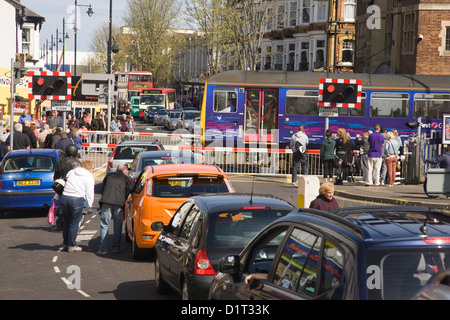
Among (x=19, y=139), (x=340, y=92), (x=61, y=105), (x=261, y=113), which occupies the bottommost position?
(x=19, y=139)

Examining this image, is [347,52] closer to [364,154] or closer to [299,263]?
[364,154]

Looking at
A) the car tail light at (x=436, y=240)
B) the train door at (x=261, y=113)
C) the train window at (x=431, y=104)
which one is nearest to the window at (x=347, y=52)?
the train window at (x=431, y=104)

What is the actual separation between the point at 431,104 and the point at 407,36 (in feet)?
39.8

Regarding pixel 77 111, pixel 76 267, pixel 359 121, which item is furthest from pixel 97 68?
pixel 76 267

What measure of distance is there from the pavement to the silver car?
568 centimetres

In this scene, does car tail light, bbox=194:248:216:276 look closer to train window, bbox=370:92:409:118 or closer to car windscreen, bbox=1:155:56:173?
car windscreen, bbox=1:155:56:173

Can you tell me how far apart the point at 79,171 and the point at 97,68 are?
3729 inches

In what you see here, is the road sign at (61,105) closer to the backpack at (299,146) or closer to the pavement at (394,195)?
the backpack at (299,146)

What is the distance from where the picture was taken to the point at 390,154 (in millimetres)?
22875

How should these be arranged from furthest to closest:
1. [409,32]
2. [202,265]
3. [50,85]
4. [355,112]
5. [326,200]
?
1. [409,32]
2. [355,112]
3. [50,85]
4. [326,200]
5. [202,265]

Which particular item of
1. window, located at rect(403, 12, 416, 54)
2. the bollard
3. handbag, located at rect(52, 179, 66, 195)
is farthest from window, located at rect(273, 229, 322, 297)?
window, located at rect(403, 12, 416, 54)

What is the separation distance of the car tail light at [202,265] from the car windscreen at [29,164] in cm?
1022

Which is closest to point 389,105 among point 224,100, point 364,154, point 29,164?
point 364,154
